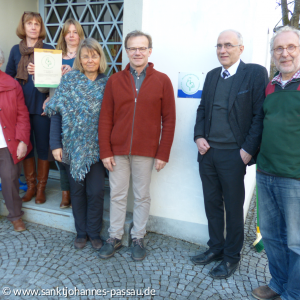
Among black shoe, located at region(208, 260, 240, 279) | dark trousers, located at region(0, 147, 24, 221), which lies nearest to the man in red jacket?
black shoe, located at region(208, 260, 240, 279)

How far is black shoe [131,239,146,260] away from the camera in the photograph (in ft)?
10.7

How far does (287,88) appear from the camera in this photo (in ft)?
7.54

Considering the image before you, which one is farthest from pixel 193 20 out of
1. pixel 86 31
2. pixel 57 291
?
pixel 57 291

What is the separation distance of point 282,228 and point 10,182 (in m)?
3.13

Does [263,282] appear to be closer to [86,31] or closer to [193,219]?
[193,219]

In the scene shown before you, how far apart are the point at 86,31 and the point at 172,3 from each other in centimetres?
205

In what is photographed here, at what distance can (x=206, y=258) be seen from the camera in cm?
324

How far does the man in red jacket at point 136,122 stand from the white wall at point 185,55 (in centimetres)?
41

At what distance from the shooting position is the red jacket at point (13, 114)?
139 inches

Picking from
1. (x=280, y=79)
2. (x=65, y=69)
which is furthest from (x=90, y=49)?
(x=280, y=79)

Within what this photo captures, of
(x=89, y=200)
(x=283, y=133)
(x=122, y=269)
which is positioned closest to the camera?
(x=283, y=133)

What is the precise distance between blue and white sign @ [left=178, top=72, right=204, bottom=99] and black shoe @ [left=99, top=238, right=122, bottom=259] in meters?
1.83

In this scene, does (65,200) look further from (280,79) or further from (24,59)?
(280,79)

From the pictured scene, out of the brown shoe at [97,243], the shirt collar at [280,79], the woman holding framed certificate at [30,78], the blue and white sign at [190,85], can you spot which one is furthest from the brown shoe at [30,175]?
the shirt collar at [280,79]
